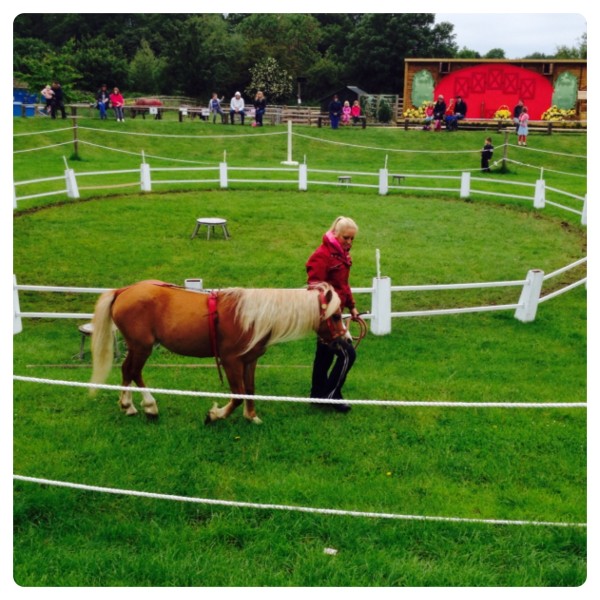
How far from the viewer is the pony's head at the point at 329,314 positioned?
222 inches

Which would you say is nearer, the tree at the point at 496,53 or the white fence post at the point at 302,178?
the white fence post at the point at 302,178

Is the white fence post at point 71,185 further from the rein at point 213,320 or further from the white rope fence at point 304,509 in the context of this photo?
the white rope fence at point 304,509

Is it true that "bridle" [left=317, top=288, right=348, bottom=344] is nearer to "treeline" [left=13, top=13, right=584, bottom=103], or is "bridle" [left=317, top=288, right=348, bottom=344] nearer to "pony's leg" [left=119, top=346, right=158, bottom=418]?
"pony's leg" [left=119, top=346, right=158, bottom=418]

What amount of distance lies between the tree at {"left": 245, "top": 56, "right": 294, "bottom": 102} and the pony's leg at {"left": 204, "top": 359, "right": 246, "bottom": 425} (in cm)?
3661

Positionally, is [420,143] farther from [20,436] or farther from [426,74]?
[20,436]

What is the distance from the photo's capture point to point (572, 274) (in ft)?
39.1

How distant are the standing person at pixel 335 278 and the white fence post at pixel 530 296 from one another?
4.02m

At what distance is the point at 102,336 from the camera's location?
5.91 metres

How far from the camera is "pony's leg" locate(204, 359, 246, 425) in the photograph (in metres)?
5.77

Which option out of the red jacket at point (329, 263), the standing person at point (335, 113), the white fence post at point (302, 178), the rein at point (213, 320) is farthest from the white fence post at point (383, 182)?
the rein at point (213, 320)

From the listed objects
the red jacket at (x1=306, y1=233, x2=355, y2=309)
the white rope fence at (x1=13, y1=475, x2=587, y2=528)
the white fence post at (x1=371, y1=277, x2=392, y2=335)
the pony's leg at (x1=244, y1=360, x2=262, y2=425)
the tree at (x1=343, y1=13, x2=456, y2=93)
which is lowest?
the white rope fence at (x1=13, y1=475, x2=587, y2=528)

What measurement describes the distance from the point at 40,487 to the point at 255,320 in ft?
6.87

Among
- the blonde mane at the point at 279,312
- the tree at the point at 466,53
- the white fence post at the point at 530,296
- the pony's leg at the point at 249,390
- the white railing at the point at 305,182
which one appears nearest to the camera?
the blonde mane at the point at 279,312

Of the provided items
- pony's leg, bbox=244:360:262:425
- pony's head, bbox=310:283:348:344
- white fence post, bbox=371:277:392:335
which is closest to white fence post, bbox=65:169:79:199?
white fence post, bbox=371:277:392:335
